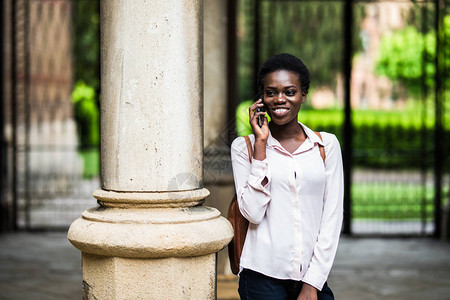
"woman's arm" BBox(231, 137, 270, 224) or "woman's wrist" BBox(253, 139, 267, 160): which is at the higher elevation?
"woman's wrist" BBox(253, 139, 267, 160)

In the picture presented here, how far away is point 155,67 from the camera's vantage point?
2713mm

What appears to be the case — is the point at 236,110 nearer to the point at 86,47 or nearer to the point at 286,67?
the point at 286,67

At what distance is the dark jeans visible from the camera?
101 inches

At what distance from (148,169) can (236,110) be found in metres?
4.27

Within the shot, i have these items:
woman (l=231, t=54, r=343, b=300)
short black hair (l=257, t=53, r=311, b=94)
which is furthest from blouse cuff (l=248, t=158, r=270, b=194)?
short black hair (l=257, t=53, r=311, b=94)

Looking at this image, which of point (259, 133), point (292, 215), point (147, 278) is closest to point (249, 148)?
point (259, 133)

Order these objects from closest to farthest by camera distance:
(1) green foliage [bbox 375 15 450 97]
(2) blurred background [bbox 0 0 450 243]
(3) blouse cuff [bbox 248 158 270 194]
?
(3) blouse cuff [bbox 248 158 270 194] < (2) blurred background [bbox 0 0 450 243] < (1) green foliage [bbox 375 15 450 97]

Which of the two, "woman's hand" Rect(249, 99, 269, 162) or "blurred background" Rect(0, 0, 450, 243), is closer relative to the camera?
"woman's hand" Rect(249, 99, 269, 162)

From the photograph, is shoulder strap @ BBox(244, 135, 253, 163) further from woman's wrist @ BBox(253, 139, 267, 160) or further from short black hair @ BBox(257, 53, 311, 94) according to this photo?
short black hair @ BBox(257, 53, 311, 94)

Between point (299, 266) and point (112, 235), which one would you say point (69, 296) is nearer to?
point (112, 235)

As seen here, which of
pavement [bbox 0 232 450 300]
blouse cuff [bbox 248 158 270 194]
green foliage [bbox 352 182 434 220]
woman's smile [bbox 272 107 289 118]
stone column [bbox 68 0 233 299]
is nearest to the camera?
blouse cuff [bbox 248 158 270 194]

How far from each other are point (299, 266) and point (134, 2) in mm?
1307

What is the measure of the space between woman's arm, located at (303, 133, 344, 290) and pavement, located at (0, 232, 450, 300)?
294 centimetres

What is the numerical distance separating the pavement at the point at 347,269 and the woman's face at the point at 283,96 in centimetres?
309
